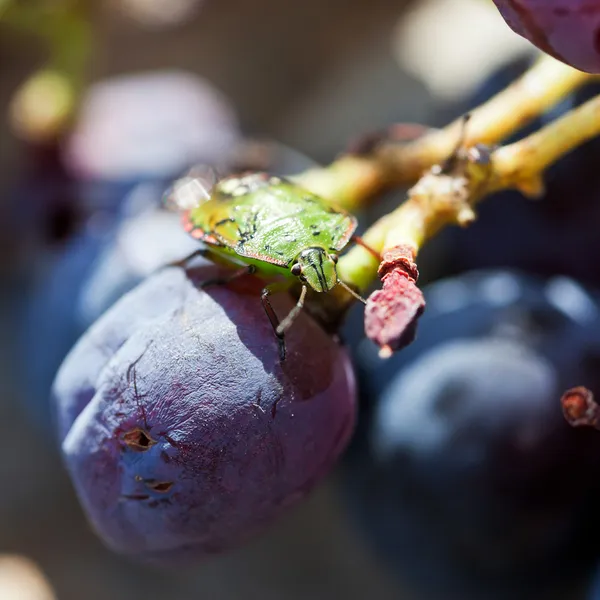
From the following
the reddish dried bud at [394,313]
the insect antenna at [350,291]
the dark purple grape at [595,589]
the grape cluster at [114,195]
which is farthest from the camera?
the grape cluster at [114,195]

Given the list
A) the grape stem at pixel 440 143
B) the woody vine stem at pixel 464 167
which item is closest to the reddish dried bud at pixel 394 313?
the woody vine stem at pixel 464 167

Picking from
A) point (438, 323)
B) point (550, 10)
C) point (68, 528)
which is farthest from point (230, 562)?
point (550, 10)

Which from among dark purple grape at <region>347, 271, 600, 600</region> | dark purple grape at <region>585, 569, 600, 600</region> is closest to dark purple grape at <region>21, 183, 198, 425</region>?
dark purple grape at <region>347, 271, 600, 600</region>

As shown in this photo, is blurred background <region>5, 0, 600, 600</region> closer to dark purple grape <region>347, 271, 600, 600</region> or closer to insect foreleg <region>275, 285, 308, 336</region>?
dark purple grape <region>347, 271, 600, 600</region>

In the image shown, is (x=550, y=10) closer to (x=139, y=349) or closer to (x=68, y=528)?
(x=139, y=349)

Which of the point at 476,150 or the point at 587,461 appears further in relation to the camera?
the point at 587,461

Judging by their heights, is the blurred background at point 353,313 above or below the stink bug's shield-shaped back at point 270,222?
below

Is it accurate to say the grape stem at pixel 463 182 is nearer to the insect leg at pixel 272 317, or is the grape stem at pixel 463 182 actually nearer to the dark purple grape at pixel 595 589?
the insect leg at pixel 272 317
